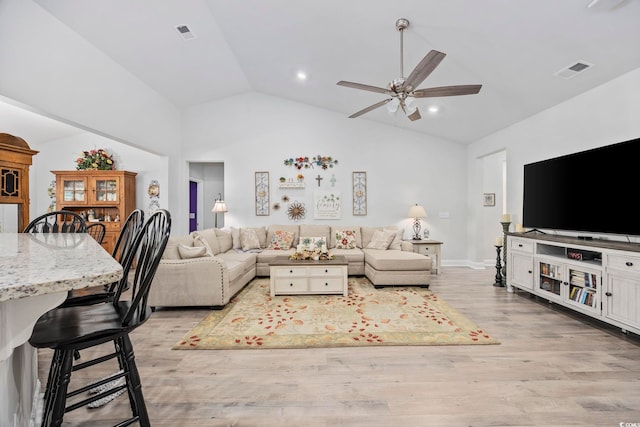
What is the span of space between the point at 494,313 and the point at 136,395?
11.0 ft

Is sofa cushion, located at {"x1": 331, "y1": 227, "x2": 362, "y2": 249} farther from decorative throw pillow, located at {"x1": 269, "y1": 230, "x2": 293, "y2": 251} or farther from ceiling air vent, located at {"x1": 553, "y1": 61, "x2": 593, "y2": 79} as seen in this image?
ceiling air vent, located at {"x1": 553, "y1": 61, "x2": 593, "y2": 79}

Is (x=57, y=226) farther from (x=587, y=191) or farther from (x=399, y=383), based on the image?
(x=587, y=191)

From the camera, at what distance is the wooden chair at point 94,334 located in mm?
1174

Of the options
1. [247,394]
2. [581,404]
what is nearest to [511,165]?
[581,404]

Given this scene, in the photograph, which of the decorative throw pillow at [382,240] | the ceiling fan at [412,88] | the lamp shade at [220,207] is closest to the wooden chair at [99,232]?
the ceiling fan at [412,88]

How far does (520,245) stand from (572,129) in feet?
4.88

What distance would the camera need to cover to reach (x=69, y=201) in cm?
540

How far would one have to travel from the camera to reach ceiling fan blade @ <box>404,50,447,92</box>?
7.09 feet

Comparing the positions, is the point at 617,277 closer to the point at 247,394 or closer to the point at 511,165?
the point at 511,165

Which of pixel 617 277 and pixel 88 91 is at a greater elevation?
pixel 88 91

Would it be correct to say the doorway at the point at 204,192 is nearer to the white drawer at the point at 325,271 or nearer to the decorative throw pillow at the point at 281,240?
the decorative throw pillow at the point at 281,240

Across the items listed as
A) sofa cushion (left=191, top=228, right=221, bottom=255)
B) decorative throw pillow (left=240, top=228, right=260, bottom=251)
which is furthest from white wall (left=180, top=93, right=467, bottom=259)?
sofa cushion (left=191, top=228, right=221, bottom=255)

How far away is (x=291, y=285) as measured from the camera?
3.97 m

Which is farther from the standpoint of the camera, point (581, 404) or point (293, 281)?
point (293, 281)
